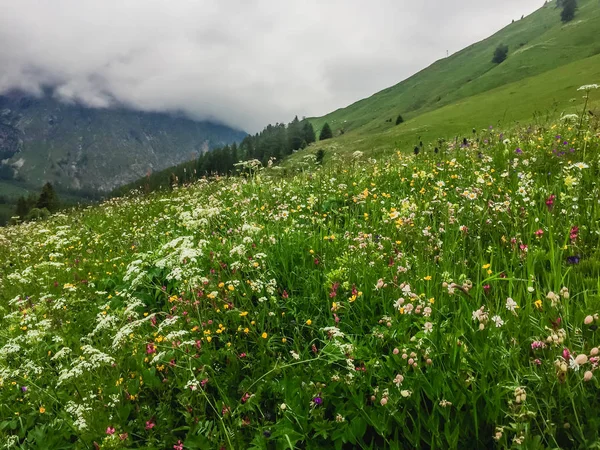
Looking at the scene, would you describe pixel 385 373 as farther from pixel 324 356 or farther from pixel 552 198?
pixel 552 198

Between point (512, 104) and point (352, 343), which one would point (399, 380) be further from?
point (512, 104)

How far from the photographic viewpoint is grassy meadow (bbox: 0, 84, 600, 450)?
2270 millimetres

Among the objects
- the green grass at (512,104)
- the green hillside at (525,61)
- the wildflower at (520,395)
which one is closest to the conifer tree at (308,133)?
the green hillside at (525,61)

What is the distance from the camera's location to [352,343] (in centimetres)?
280

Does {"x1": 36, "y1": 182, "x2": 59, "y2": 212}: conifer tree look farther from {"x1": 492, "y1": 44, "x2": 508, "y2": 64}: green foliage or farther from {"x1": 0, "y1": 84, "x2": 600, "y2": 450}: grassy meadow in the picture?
{"x1": 492, "y1": 44, "x2": 508, "y2": 64}: green foliage

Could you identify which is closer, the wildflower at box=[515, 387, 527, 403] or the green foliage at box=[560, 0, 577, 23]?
the wildflower at box=[515, 387, 527, 403]

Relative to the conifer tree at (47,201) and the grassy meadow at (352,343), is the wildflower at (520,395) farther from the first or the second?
the conifer tree at (47,201)

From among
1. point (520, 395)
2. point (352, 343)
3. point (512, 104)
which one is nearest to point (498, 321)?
point (520, 395)

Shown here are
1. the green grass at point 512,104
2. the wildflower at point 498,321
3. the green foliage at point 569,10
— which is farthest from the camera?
the green foliage at point 569,10

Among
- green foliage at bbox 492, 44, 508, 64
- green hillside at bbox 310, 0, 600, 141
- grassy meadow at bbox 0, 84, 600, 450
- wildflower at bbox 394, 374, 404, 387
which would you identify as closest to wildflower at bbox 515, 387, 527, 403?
grassy meadow at bbox 0, 84, 600, 450

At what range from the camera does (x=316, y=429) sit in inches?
94.7

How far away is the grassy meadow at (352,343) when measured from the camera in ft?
7.45

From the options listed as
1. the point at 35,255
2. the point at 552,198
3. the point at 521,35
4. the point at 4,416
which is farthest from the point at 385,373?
the point at 521,35

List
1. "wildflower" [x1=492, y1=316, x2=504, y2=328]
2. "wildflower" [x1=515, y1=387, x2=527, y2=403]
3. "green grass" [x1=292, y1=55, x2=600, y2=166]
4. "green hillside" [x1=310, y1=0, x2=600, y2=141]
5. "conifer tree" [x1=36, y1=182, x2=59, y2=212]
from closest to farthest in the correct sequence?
1. "wildflower" [x1=515, y1=387, x2=527, y2=403]
2. "wildflower" [x1=492, y1=316, x2=504, y2=328]
3. "conifer tree" [x1=36, y1=182, x2=59, y2=212]
4. "green grass" [x1=292, y1=55, x2=600, y2=166]
5. "green hillside" [x1=310, y1=0, x2=600, y2=141]
